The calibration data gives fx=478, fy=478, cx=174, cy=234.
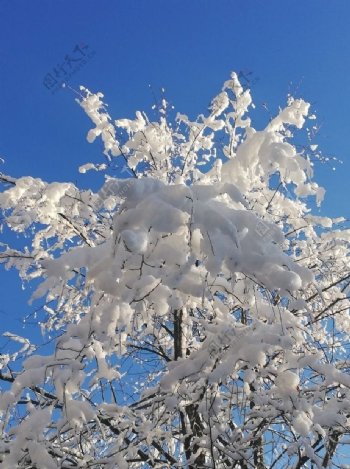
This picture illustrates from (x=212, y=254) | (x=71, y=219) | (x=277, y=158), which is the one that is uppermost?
(x=71, y=219)

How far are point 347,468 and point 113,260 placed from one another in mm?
2785

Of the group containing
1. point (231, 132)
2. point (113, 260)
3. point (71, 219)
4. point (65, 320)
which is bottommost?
point (113, 260)

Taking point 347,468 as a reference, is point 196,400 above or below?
above

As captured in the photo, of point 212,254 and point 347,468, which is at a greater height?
point 212,254

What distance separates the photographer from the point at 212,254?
2.06m

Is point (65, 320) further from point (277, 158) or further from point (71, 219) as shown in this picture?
point (277, 158)

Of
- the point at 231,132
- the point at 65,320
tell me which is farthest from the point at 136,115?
the point at 65,320

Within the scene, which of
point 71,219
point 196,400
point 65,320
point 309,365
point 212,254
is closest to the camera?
point 212,254

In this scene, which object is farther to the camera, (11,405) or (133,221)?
(11,405)

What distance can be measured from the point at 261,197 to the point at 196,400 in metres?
2.13

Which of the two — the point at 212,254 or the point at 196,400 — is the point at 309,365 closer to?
the point at 196,400

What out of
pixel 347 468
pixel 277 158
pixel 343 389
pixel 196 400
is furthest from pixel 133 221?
pixel 347 468

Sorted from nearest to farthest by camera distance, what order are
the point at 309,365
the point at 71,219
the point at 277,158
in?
1. the point at 277,158
2. the point at 309,365
3. the point at 71,219

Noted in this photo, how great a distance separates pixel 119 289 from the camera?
2410 mm
